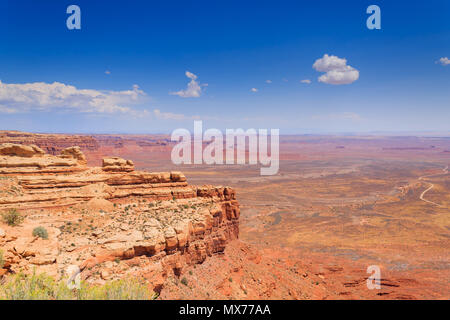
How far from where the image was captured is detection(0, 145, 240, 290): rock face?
12.5 m

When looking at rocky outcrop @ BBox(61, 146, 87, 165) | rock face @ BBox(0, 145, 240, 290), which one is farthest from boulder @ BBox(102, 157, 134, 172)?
rocky outcrop @ BBox(61, 146, 87, 165)

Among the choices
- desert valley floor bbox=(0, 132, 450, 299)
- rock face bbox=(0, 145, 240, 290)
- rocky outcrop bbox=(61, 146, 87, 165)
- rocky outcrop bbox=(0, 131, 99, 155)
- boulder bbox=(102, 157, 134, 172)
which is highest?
rocky outcrop bbox=(0, 131, 99, 155)

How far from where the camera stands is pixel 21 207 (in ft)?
53.4

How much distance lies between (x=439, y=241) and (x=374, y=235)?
8.56m

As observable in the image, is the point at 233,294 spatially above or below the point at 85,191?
below

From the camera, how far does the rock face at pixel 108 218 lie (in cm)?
1248

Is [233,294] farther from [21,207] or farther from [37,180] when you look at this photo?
[37,180]

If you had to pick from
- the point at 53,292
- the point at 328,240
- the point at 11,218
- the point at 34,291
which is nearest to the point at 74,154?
the point at 11,218

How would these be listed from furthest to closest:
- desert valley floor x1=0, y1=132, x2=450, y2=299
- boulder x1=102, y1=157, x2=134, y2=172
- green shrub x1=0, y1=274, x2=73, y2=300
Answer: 1. boulder x1=102, y1=157, x2=134, y2=172
2. desert valley floor x1=0, y1=132, x2=450, y2=299
3. green shrub x1=0, y1=274, x2=73, y2=300

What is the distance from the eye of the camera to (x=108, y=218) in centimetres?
1684

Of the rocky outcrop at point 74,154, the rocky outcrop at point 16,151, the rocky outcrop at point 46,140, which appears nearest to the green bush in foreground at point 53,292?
the rocky outcrop at point 74,154

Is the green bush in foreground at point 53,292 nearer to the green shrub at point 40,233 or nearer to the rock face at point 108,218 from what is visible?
the rock face at point 108,218

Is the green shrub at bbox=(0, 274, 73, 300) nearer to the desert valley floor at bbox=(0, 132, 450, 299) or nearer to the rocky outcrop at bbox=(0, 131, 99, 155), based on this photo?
the desert valley floor at bbox=(0, 132, 450, 299)
